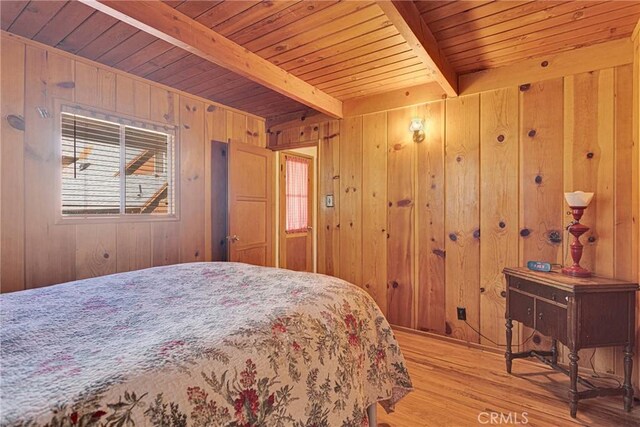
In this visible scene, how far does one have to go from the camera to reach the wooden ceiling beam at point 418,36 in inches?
62.0

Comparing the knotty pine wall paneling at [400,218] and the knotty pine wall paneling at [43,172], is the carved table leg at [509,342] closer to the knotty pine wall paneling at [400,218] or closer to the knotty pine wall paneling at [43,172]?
the knotty pine wall paneling at [400,218]

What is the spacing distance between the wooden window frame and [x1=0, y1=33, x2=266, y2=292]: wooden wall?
2 cm

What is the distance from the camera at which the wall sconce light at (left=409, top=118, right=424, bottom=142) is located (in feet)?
9.70

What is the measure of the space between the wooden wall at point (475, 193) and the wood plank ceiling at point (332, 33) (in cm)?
39

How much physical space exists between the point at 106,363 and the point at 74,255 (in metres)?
2.08

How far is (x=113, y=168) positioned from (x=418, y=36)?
8.45ft

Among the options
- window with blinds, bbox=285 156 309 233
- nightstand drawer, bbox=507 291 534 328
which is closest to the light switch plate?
window with blinds, bbox=285 156 309 233

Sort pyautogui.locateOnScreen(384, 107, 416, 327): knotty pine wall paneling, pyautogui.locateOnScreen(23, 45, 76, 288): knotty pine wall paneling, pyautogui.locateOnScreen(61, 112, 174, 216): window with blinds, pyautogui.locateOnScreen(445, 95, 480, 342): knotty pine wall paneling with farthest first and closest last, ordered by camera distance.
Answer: pyautogui.locateOnScreen(384, 107, 416, 327): knotty pine wall paneling
pyautogui.locateOnScreen(445, 95, 480, 342): knotty pine wall paneling
pyautogui.locateOnScreen(61, 112, 174, 216): window with blinds
pyautogui.locateOnScreen(23, 45, 76, 288): knotty pine wall paneling

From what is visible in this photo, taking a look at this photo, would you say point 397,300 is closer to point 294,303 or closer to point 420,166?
point 420,166

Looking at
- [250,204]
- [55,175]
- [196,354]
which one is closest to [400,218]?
[250,204]

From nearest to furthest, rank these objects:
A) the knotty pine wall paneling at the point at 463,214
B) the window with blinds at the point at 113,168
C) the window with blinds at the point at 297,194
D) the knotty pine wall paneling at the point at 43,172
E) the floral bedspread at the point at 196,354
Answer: the floral bedspread at the point at 196,354 < the knotty pine wall paneling at the point at 43,172 < the window with blinds at the point at 113,168 < the knotty pine wall paneling at the point at 463,214 < the window with blinds at the point at 297,194

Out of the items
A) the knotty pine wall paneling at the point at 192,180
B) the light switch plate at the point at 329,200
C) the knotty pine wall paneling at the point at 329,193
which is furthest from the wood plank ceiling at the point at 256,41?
the light switch plate at the point at 329,200

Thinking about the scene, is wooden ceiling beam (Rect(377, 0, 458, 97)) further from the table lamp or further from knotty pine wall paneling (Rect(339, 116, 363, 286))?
the table lamp

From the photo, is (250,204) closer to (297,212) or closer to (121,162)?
(121,162)
